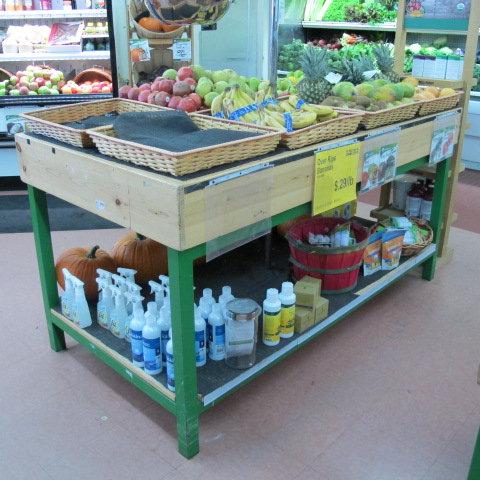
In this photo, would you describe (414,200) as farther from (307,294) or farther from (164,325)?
(164,325)

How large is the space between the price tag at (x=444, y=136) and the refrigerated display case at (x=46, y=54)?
2.78 meters

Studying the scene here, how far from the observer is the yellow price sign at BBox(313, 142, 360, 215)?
204 cm

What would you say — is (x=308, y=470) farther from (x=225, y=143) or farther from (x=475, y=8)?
(x=475, y=8)

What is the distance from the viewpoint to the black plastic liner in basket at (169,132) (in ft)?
5.72

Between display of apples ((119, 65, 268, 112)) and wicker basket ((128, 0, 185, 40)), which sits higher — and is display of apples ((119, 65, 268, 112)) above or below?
below

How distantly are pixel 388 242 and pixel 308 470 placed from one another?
1.35m

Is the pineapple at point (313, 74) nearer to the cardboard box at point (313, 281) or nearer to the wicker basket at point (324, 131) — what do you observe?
the wicker basket at point (324, 131)

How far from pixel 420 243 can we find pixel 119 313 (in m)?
1.77

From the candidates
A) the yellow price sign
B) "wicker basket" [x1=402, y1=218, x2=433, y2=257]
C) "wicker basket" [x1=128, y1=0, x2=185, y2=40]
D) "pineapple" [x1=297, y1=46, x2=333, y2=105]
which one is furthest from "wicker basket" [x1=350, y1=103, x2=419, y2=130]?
"wicker basket" [x1=128, y1=0, x2=185, y2=40]

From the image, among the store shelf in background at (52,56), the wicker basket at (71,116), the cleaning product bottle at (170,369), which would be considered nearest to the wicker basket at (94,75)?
the store shelf in background at (52,56)

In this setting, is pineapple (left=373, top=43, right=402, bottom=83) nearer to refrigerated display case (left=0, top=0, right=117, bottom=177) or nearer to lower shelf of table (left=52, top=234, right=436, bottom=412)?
lower shelf of table (left=52, top=234, right=436, bottom=412)

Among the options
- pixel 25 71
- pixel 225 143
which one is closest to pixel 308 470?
pixel 225 143

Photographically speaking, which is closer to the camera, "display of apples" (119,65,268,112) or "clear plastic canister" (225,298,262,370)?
"clear plastic canister" (225,298,262,370)

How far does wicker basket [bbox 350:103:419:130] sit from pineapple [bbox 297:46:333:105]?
39 centimetres
